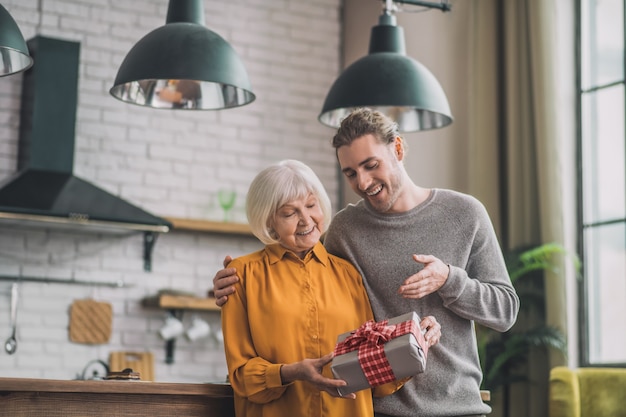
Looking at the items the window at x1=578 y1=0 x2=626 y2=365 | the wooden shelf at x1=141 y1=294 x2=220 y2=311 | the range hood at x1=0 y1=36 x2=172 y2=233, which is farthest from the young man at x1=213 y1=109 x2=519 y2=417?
the wooden shelf at x1=141 y1=294 x2=220 y2=311

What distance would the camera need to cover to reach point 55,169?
577 centimetres

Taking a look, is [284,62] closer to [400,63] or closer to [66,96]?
[66,96]

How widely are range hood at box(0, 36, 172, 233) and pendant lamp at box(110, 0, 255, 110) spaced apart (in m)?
2.06

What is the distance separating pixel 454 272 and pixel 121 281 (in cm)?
413

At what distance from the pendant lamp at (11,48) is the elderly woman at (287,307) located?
1.36m

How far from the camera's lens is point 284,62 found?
6.98 m

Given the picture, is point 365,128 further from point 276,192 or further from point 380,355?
point 380,355

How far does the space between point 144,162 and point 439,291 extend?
421 centimetres

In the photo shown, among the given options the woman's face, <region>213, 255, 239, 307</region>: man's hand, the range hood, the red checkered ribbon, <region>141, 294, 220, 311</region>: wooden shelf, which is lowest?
the red checkered ribbon

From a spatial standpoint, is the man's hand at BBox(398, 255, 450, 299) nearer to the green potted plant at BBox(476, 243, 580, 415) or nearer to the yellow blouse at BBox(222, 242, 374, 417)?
the yellow blouse at BBox(222, 242, 374, 417)

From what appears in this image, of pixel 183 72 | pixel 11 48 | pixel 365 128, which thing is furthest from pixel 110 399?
pixel 11 48

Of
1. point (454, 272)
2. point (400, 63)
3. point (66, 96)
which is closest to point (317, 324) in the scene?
point (454, 272)

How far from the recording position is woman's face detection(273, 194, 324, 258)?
2.49 metres

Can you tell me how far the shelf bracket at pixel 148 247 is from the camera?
20.6 ft
